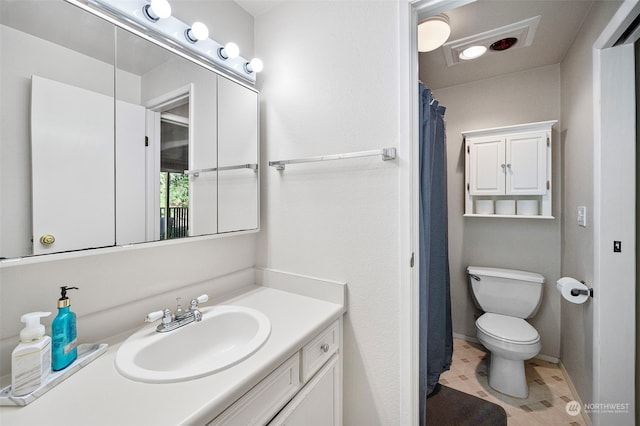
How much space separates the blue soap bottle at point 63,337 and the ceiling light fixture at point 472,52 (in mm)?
2534

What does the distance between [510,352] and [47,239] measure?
2.37 meters

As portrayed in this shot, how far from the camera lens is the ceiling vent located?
5.32ft

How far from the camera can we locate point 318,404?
1.00 metres

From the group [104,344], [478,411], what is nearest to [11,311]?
[104,344]

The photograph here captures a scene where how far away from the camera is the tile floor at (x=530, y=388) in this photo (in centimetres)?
158

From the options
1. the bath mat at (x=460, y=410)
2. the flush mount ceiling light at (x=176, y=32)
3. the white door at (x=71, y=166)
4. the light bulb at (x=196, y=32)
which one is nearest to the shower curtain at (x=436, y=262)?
the bath mat at (x=460, y=410)

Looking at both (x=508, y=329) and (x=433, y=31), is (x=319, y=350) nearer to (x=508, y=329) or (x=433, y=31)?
(x=508, y=329)

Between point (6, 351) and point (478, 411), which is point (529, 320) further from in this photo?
point (6, 351)

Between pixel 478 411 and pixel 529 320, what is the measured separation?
1.06 metres

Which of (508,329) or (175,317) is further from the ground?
(175,317)

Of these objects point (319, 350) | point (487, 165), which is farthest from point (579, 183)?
point (319, 350)

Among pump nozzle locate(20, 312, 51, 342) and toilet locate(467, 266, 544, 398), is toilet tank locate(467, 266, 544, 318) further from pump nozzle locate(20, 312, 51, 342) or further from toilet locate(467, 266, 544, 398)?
pump nozzle locate(20, 312, 51, 342)

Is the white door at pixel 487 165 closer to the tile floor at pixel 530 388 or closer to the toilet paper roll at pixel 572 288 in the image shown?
the toilet paper roll at pixel 572 288

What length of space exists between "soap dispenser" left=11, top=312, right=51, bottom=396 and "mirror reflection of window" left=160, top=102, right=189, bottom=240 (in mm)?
419
